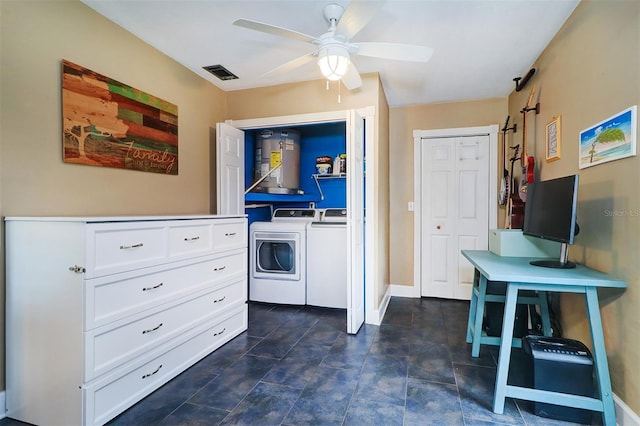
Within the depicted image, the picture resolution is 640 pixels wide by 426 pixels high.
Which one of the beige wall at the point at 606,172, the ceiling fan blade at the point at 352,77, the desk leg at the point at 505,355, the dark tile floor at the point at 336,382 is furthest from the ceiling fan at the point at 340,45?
the dark tile floor at the point at 336,382

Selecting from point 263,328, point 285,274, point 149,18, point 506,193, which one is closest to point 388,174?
point 506,193

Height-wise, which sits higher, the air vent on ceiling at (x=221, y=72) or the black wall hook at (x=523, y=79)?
the air vent on ceiling at (x=221, y=72)

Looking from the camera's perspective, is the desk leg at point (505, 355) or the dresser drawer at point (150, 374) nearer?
the dresser drawer at point (150, 374)

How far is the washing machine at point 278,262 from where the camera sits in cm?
340

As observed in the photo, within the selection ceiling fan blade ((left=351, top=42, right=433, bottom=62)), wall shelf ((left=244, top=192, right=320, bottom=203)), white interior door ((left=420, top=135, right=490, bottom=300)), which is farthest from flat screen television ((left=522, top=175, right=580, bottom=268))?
wall shelf ((left=244, top=192, right=320, bottom=203))

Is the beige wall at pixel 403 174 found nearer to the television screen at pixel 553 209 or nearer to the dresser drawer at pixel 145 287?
the television screen at pixel 553 209

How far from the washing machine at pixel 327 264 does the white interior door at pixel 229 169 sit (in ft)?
2.77

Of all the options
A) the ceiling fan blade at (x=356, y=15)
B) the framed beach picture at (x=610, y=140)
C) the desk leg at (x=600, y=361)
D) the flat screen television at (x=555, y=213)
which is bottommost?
the desk leg at (x=600, y=361)

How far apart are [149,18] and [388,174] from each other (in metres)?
2.82

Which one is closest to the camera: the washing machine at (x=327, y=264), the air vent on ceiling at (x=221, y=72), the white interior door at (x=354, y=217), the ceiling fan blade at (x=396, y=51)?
the ceiling fan blade at (x=396, y=51)

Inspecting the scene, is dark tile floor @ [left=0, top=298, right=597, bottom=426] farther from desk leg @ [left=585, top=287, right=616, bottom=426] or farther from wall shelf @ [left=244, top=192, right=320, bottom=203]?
wall shelf @ [left=244, top=192, right=320, bottom=203]

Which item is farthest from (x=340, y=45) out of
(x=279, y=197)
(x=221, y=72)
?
(x=279, y=197)

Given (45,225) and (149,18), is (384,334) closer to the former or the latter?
(45,225)

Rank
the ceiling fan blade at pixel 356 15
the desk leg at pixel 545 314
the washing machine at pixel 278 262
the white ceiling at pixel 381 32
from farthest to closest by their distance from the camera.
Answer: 1. the washing machine at pixel 278 262
2. the desk leg at pixel 545 314
3. the white ceiling at pixel 381 32
4. the ceiling fan blade at pixel 356 15
